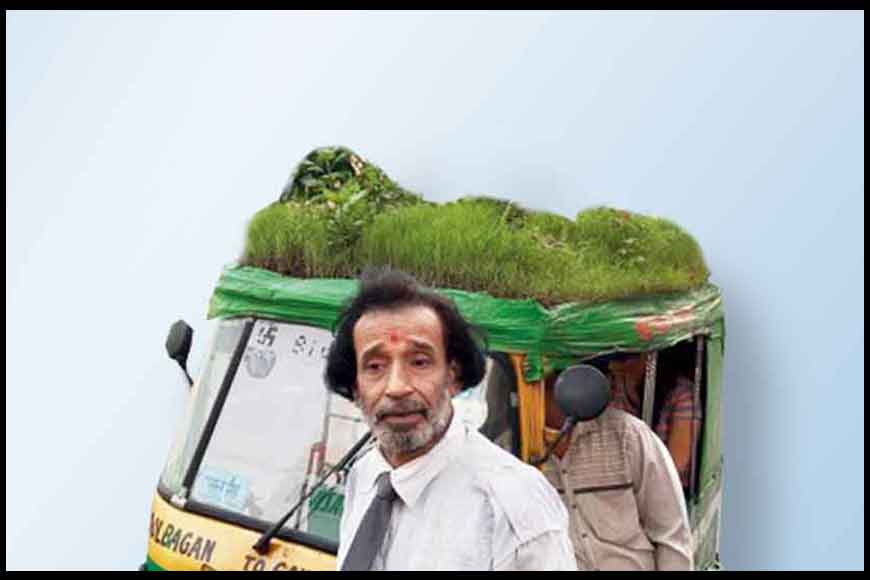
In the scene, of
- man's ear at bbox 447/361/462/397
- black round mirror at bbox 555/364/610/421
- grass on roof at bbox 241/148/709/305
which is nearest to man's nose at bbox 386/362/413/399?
man's ear at bbox 447/361/462/397

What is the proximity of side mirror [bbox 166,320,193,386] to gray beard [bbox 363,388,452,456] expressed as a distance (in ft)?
7.65

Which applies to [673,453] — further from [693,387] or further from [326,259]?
[326,259]

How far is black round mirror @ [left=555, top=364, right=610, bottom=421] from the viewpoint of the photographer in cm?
356

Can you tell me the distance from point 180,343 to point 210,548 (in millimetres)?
1148

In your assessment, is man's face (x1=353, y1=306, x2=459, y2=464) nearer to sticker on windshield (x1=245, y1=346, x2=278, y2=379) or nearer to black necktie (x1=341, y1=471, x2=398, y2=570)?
black necktie (x1=341, y1=471, x2=398, y2=570)

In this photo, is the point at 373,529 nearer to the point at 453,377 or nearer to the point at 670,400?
the point at 453,377

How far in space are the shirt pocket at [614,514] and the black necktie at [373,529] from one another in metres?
1.61

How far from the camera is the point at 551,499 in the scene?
99.0 inches

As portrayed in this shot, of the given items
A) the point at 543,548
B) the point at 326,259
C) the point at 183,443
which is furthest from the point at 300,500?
the point at 543,548

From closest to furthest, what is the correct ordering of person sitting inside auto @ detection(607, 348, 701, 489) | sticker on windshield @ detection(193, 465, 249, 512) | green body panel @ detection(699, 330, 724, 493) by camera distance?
sticker on windshield @ detection(193, 465, 249, 512) → person sitting inside auto @ detection(607, 348, 701, 489) → green body panel @ detection(699, 330, 724, 493)

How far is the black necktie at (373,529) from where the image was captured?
256cm

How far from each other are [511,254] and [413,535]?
1.78 metres

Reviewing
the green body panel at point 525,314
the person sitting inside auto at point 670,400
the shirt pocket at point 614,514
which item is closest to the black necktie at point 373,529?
the green body panel at point 525,314

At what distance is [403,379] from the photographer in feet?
8.57
